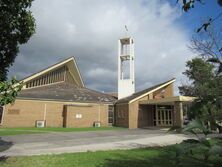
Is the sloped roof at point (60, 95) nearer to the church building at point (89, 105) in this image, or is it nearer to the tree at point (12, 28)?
the church building at point (89, 105)

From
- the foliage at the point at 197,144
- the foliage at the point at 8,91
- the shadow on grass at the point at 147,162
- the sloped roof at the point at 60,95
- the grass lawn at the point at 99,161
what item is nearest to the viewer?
the foliage at the point at 197,144

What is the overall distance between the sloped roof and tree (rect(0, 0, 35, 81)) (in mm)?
19878

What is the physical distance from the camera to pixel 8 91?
821cm

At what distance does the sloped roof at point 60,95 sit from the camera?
102ft

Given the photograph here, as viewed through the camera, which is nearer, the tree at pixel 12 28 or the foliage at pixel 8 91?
the foliage at pixel 8 91

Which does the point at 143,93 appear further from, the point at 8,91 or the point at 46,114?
the point at 8,91

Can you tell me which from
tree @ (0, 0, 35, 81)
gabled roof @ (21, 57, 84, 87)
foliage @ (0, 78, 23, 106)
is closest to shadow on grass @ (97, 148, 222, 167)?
foliage @ (0, 78, 23, 106)

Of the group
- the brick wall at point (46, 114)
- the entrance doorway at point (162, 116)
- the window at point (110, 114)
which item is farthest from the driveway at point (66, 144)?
the window at point (110, 114)

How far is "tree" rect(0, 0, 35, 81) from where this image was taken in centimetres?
912

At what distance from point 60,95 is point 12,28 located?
24.2 meters

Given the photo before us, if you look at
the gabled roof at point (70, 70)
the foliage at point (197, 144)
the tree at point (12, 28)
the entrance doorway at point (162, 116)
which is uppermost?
the gabled roof at point (70, 70)

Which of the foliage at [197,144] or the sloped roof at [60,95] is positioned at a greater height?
the sloped roof at [60,95]

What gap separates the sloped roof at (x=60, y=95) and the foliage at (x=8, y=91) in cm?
2190

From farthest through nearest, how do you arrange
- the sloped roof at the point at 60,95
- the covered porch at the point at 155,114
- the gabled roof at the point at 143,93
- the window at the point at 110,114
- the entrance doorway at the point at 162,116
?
the window at the point at 110,114 → the entrance doorway at the point at 162,116 → the covered porch at the point at 155,114 → the gabled roof at the point at 143,93 → the sloped roof at the point at 60,95
